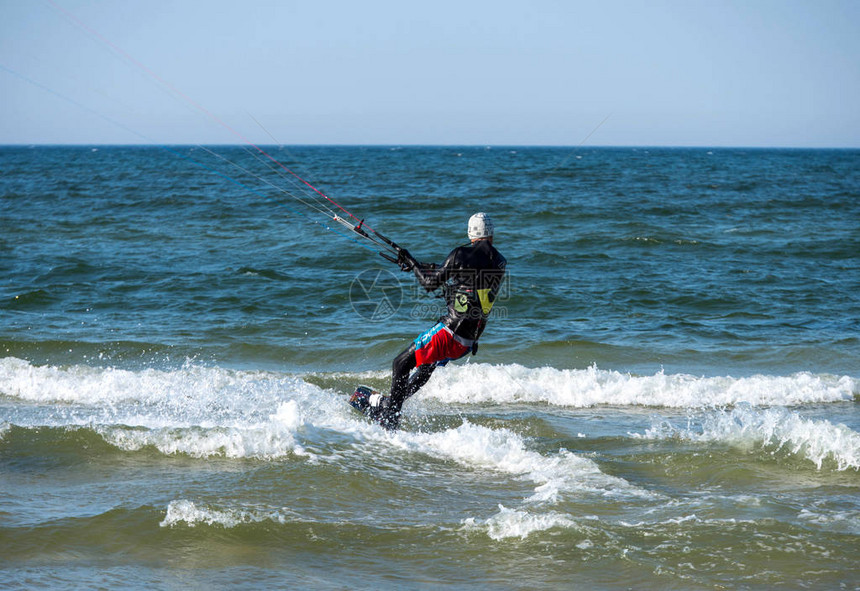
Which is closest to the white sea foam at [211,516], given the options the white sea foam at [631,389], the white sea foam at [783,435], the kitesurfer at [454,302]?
the kitesurfer at [454,302]

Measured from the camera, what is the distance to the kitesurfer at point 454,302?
662cm

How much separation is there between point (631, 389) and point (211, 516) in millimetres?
5670

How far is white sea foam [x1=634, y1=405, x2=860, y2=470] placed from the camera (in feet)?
22.0

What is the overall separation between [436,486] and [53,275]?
12639 mm

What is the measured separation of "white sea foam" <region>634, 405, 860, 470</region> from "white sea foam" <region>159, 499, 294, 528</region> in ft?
12.6

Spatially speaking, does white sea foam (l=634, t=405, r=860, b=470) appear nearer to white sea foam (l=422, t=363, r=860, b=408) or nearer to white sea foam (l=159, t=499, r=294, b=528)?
white sea foam (l=422, t=363, r=860, b=408)

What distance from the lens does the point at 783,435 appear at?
23.2 ft

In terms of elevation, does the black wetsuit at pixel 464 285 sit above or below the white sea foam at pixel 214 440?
above

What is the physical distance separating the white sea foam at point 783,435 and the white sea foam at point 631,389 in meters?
1.44

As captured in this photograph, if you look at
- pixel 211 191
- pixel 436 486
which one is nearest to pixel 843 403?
pixel 436 486

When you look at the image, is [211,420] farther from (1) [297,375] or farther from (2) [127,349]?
(2) [127,349]

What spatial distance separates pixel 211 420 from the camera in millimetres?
7859
